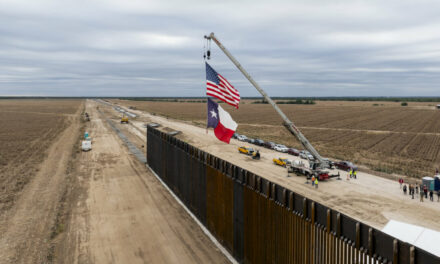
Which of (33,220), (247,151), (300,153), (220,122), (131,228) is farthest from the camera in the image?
(300,153)

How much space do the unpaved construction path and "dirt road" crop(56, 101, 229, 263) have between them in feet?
4.12

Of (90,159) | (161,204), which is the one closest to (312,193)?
(161,204)

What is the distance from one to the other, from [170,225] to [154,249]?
2790mm

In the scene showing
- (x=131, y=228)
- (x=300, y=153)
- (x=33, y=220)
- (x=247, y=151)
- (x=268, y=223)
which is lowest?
(x=33, y=220)

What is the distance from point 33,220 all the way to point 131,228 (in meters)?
6.82

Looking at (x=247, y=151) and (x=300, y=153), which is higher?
(x=247, y=151)

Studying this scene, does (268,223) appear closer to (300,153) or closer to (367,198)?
(367,198)

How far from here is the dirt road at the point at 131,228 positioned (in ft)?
47.9

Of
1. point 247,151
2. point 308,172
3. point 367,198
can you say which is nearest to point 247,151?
point 247,151

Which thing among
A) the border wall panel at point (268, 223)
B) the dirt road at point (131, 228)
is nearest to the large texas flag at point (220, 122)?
the border wall panel at point (268, 223)

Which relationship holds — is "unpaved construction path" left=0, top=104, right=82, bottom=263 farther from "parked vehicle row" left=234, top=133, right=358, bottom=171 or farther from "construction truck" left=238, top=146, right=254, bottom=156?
"parked vehicle row" left=234, top=133, right=358, bottom=171

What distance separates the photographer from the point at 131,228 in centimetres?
1764

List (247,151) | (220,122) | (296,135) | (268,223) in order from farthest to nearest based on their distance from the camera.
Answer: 1. (247,151)
2. (296,135)
3. (220,122)
4. (268,223)

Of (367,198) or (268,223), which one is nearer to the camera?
(268,223)
